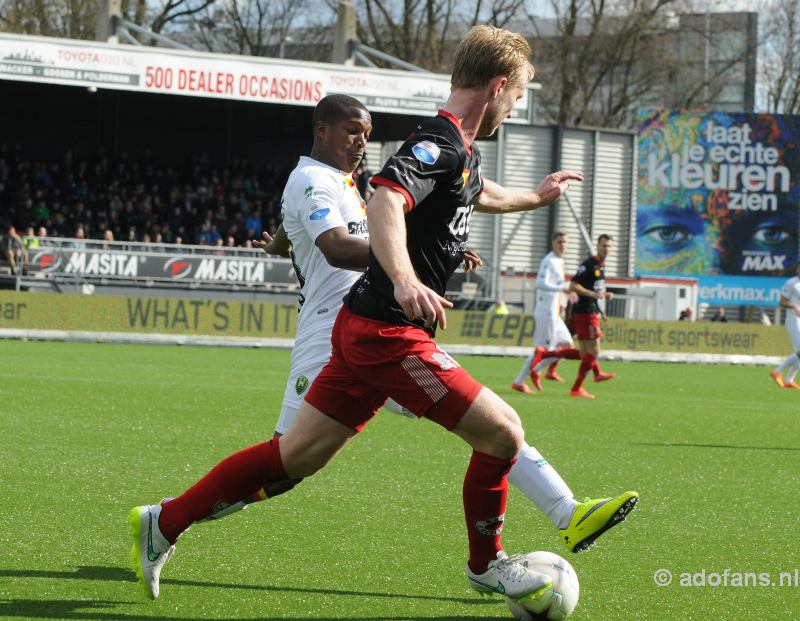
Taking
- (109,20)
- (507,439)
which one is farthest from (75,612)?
(109,20)

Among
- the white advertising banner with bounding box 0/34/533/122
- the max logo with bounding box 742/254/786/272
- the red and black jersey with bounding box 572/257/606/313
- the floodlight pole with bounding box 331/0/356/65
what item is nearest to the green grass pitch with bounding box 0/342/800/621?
the red and black jersey with bounding box 572/257/606/313

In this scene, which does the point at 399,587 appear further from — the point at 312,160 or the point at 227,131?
the point at 227,131

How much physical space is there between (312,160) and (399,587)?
1.86m

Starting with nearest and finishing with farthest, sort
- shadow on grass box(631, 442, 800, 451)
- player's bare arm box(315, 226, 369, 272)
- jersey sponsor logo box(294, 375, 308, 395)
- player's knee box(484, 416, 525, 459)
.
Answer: player's knee box(484, 416, 525, 459) < player's bare arm box(315, 226, 369, 272) < jersey sponsor logo box(294, 375, 308, 395) < shadow on grass box(631, 442, 800, 451)

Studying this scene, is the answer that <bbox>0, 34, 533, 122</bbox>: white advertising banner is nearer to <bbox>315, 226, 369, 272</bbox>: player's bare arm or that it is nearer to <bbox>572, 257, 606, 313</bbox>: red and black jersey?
<bbox>572, 257, 606, 313</bbox>: red and black jersey

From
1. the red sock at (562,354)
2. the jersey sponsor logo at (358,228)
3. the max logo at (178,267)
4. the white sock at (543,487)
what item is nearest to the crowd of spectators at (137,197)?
the max logo at (178,267)

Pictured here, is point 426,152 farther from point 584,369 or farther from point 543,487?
point 584,369

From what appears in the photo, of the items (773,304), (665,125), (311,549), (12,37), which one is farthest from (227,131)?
(311,549)

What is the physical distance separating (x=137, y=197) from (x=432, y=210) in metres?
32.4

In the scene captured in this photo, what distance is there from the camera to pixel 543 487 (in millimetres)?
4727

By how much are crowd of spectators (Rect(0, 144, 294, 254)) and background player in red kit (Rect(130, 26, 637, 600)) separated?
2757cm

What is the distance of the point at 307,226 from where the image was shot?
516 centimetres

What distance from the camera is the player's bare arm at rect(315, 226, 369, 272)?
4902 mm

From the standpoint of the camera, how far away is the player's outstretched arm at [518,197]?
5070mm
